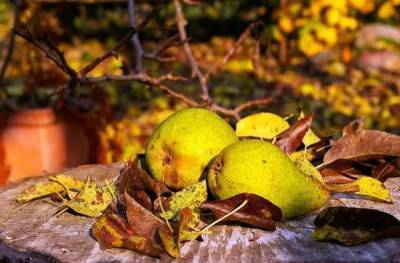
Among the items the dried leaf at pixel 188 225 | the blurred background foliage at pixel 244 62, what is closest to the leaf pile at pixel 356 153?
the dried leaf at pixel 188 225

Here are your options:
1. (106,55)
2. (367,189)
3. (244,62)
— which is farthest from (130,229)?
(244,62)

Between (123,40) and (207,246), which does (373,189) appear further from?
(123,40)

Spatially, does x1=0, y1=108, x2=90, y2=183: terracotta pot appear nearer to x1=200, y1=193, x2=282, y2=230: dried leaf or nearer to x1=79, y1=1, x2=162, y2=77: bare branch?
x1=79, y1=1, x2=162, y2=77: bare branch

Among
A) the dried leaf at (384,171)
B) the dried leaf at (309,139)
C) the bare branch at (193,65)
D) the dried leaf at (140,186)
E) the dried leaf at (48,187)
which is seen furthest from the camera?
the bare branch at (193,65)

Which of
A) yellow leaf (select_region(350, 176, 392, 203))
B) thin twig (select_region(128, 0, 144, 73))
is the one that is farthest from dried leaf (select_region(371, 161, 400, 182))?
thin twig (select_region(128, 0, 144, 73))

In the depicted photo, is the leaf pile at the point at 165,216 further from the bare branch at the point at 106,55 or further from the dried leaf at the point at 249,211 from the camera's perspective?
the bare branch at the point at 106,55

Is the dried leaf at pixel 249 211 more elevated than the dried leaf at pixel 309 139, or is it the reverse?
the dried leaf at pixel 309 139

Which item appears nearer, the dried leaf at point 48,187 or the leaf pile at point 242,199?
the leaf pile at point 242,199
